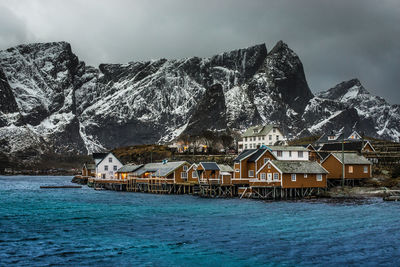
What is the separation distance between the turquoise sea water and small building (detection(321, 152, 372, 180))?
2672 centimetres

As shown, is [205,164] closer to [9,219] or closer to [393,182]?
[393,182]

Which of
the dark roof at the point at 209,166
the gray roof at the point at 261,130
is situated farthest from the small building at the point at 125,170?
the gray roof at the point at 261,130

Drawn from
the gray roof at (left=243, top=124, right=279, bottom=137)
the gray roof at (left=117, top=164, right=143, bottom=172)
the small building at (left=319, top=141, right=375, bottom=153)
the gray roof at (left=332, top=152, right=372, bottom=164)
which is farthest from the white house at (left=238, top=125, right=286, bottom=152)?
the gray roof at (left=332, top=152, right=372, bottom=164)

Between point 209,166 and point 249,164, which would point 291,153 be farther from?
point 209,166

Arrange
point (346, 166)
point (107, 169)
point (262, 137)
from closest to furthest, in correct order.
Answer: point (346, 166)
point (107, 169)
point (262, 137)

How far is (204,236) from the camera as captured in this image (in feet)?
125

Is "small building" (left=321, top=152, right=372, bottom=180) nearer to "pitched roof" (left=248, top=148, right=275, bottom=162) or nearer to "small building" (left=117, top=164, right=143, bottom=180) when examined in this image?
"pitched roof" (left=248, top=148, right=275, bottom=162)

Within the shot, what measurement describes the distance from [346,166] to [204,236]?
55225mm

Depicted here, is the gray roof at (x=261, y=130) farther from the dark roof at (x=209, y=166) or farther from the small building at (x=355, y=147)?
the dark roof at (x=209, y=166)

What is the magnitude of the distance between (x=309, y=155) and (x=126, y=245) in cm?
6801

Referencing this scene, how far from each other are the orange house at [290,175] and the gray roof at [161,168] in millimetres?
22036

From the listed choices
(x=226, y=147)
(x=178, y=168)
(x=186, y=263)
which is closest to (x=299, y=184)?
(x=178, y=168)

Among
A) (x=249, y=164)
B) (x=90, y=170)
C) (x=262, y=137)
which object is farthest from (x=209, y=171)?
(x=90, y=170)

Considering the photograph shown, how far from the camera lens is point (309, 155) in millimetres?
95562
